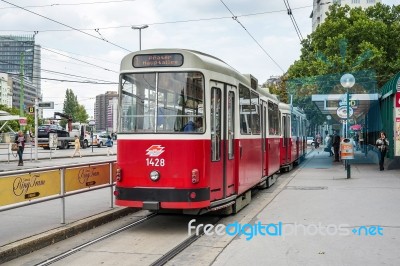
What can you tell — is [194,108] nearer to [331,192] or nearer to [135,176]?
[135,176]

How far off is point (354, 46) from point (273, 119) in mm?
24307

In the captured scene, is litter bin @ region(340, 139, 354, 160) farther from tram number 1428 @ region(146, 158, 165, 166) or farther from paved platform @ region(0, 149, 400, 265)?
tram number 1428 @ region(146, 158, 165, 166)

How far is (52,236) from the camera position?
774 centimetres

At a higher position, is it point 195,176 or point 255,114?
point 255,114

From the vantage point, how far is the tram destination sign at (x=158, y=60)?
8.60 m

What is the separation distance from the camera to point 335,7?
41156mm

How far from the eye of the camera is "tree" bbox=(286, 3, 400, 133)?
35.0 metres

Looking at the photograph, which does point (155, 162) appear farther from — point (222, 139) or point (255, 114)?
point (255, 114)

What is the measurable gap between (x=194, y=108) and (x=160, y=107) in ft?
1.87

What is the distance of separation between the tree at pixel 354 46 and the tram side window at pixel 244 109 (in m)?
19.8

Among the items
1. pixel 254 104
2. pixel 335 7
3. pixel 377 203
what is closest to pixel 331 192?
pixel 377 203

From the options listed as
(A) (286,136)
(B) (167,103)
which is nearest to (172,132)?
(B) (167,103)

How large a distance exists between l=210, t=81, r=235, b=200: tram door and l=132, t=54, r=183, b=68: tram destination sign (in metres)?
0.75

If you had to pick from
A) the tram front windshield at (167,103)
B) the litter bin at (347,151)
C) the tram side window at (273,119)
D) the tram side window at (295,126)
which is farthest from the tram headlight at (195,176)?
the tram side window at (295,126)
